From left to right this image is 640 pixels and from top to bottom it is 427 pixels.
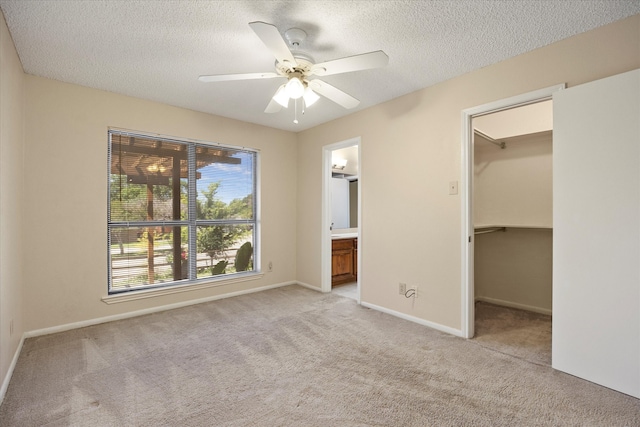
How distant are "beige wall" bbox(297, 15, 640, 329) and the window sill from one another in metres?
1.73

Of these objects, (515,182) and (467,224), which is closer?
(467,224)

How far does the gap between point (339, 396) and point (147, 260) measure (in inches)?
111

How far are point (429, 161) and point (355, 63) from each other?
153 centimetres

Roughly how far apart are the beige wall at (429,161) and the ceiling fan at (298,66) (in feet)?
3.41

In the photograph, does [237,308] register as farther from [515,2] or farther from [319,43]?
[515,2]

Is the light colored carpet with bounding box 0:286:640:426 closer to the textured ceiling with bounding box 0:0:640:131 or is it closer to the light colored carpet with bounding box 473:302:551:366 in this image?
the light colored carpet with bounding box 473:302:551:366

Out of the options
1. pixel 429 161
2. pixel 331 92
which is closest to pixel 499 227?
pixel 429 161

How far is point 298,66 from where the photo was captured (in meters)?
2.13

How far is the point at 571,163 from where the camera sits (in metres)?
2.14

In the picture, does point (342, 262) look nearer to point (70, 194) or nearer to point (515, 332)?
point (515, 332)

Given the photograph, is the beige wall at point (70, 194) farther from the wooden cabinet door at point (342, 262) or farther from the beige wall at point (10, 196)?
the wooden cabinet door at point (342, 262)

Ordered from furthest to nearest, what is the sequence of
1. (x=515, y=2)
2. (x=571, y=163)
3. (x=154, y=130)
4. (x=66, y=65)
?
1. (x=154, y=130)
2. (x=66, y=65)
3. (x=571, y=163)
4. (x=515, y=2)

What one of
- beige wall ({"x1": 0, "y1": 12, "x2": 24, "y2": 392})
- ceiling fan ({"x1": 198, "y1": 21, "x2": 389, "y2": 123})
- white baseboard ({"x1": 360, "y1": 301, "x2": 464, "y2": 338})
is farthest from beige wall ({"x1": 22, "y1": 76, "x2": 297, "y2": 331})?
white baseboard ({"x1": 360, "y1": 301, "x2": 464, "y2": 338})

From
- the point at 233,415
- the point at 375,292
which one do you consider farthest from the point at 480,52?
the point at 233,415
